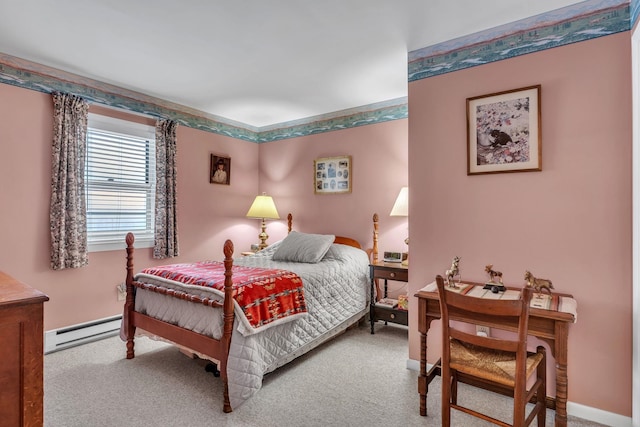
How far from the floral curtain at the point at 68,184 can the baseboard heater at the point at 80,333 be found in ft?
1.86

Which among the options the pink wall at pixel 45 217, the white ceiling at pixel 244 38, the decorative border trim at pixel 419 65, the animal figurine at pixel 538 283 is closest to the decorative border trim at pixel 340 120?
the decorative border trim at pixel 419 65

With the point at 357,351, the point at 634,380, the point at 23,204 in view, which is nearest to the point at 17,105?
the point at 23,204

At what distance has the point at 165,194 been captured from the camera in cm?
376

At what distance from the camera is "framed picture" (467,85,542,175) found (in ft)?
7.30

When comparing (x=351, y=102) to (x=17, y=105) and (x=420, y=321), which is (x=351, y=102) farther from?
(x=17, y=105)

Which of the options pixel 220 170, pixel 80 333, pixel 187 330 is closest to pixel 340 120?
pixel 220 170

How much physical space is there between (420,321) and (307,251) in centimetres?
156

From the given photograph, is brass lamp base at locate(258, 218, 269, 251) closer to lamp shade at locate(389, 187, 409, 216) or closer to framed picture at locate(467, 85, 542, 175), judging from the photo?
lamp shade at locate(389, 187, 409, 216)

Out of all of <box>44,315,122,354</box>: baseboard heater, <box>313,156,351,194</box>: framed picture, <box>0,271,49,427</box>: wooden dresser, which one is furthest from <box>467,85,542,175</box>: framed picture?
<box>44,315,122,354</box>: baseboard heater

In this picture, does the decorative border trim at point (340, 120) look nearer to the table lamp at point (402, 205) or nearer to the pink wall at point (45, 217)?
the table lamp at point (402, 205)

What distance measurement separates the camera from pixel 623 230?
196 centimetres

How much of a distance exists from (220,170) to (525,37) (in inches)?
135

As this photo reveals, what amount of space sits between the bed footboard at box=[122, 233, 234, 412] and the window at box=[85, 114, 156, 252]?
33.1 inches

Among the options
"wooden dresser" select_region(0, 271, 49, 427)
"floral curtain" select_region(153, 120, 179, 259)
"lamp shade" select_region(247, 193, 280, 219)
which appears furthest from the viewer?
"lamp shade" select_region(247, 193, 280, 219)
